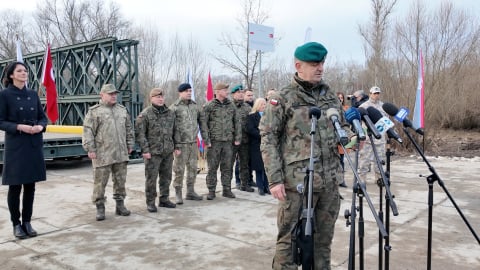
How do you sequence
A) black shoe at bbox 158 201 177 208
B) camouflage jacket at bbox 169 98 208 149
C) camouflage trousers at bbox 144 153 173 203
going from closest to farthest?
camouflage trousers at bbox 144 153 173 203
black shoe at bbox 158 201 177 208
camouflage jacket at bbox 169 98 208 149

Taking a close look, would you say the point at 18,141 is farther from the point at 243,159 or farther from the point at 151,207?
the point at 243,159

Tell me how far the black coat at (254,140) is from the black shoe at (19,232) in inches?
142

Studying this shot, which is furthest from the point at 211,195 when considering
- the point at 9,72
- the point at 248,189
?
the point at 9,72

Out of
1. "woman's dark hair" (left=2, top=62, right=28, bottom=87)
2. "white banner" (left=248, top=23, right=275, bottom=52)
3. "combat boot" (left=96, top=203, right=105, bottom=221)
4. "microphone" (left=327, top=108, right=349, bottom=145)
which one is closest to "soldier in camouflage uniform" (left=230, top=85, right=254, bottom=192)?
"combat boot" (left=96, top=203, right=105, bottom=221)

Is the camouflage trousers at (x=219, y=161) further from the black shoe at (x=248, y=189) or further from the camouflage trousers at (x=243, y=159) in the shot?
the black shoe at (x=248, y=189)

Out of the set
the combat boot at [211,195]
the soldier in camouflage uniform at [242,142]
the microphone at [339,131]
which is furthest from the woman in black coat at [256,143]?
the microphone at [339,131]

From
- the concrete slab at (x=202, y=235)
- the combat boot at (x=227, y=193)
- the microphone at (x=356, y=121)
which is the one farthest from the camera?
the combat boot at (x=227, y=193)

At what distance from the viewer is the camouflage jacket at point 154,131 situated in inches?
236

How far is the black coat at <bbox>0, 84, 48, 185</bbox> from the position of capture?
4633mm

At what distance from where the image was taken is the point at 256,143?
23.8 ft

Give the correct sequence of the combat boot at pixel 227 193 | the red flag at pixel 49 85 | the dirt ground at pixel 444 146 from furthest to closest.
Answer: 1. the dirt ground at pixel 444 146
2. the red flag at pixel 49 85
3. the combat boot at pixel 227 193

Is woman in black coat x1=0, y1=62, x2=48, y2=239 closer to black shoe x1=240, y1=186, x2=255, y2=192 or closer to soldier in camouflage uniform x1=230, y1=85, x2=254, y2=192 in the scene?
soldier in camouflage uniform x1=230, y1=85, x2=254, y2=192

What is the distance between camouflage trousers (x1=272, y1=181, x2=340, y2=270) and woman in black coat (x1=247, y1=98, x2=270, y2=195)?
3.99 metres

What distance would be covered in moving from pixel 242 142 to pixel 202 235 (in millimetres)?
2722
